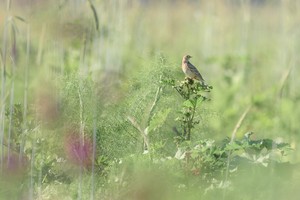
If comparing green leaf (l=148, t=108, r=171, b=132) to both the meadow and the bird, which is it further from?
the bird

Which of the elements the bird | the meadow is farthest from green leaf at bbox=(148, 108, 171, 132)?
the bird

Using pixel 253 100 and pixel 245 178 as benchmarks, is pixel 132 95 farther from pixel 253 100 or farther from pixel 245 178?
pixel 253 100

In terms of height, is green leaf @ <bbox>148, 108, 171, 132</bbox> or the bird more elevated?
the bird

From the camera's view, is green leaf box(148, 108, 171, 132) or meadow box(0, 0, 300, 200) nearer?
meadow box(0, 0, 300, 200)

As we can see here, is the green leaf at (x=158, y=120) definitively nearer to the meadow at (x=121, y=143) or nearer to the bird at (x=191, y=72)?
the meadow at (x=121, y=143)

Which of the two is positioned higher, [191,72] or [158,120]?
[191,72]

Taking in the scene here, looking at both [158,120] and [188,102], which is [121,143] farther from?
[188,102]

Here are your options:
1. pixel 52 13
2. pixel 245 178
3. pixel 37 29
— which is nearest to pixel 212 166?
pixel 245 178

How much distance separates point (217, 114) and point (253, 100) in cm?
108

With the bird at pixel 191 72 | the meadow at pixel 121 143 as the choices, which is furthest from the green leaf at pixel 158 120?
the bird at pixel 191 72

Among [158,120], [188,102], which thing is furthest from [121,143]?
[188,102]

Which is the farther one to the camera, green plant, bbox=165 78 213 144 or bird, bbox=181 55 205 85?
bird, bbox=181 55 205 85

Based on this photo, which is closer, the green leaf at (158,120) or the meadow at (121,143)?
the meadow at (121,143)

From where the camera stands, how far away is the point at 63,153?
8.27 feet
